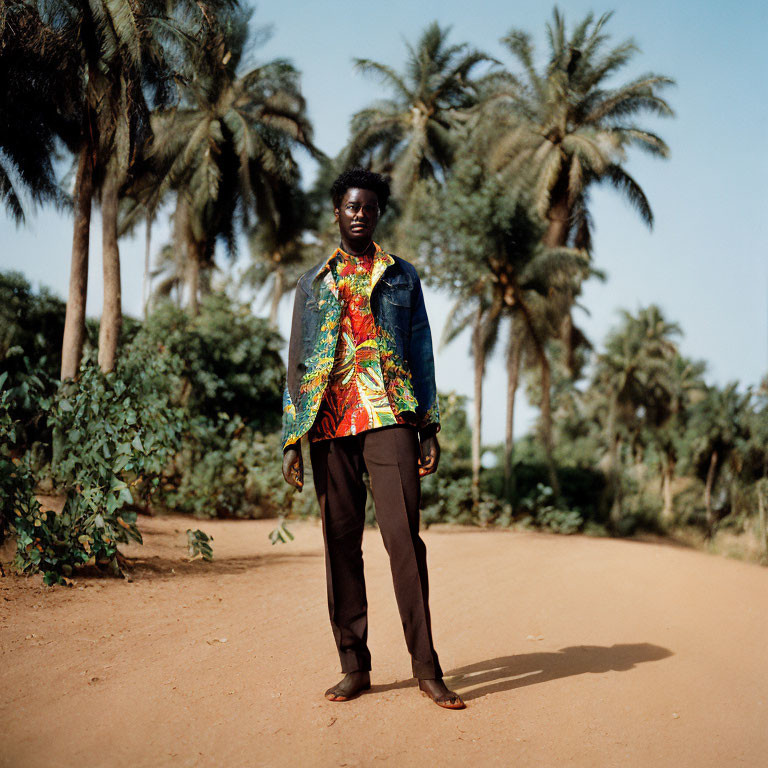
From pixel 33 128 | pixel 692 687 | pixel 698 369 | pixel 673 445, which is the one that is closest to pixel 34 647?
pixel 692 687

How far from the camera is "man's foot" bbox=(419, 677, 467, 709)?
3264 millimetres

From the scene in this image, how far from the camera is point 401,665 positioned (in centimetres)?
403

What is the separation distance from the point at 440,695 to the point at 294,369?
1585mm

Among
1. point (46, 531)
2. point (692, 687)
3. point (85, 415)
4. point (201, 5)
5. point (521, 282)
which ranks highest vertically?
point (201, 5)

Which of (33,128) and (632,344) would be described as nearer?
(33,128)

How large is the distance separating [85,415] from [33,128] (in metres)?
7.77

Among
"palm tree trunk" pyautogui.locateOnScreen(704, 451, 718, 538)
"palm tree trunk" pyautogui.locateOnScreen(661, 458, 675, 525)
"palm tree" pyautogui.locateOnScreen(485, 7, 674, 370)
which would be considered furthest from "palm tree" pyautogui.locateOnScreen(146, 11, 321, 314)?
"palm tree trunk" pyautogui.locateOnScreen(661, 458, 675, 525)

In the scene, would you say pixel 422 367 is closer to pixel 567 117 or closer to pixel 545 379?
pixel 545 379

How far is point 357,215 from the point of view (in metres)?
3.63

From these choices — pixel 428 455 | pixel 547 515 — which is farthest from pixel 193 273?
pixel 428 455

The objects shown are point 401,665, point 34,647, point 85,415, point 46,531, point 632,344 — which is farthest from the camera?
point 632,344

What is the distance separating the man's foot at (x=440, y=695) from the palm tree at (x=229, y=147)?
18.4 m

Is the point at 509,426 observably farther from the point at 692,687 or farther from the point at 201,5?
the point at 692,687

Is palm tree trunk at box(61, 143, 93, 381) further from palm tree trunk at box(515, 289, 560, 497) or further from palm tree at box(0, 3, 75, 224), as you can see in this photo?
palm tree trunk at box(515, 289, 560, 497)
